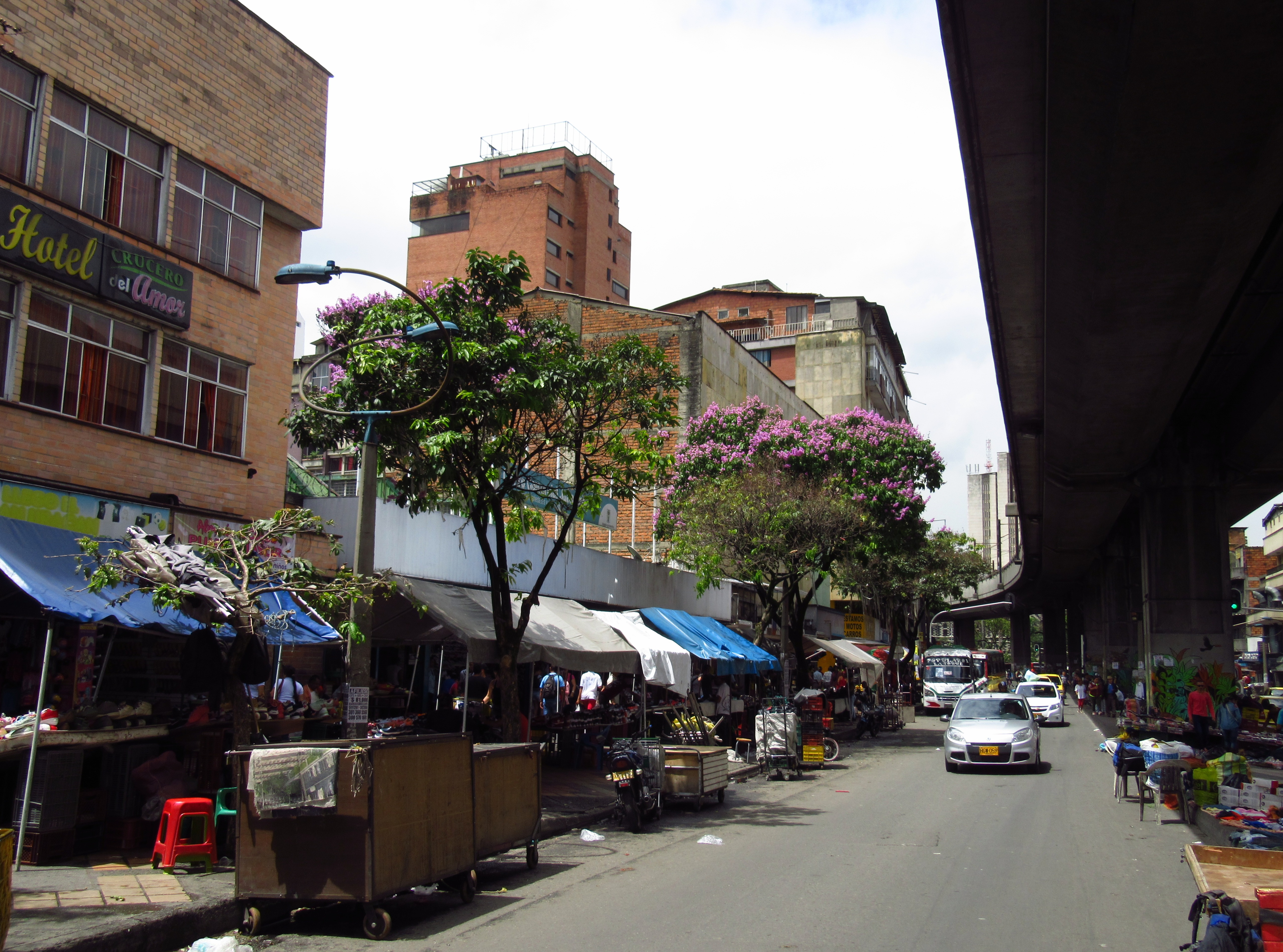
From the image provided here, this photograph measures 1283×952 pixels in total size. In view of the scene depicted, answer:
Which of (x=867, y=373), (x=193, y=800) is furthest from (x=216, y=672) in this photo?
(x=867, y=373)

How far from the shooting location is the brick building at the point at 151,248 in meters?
12.4

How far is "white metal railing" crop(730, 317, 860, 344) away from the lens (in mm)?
60125

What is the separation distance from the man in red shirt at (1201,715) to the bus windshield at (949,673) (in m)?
25.9

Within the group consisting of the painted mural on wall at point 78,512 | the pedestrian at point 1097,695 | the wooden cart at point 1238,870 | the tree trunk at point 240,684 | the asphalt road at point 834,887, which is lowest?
the pedestrian at point 1097,695

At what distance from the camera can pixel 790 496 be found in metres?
26.0

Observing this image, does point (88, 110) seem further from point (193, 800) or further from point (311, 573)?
point (193, 800)

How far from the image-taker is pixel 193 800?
9.23 meters

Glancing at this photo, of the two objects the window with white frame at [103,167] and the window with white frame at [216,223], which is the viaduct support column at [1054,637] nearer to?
the window with white frame at [216,223]

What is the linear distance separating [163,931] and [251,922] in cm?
60

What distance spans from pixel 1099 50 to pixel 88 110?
1250cm

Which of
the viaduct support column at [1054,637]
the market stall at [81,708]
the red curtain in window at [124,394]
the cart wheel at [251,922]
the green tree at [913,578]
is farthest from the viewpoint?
the viaduct support column at [1054,637]

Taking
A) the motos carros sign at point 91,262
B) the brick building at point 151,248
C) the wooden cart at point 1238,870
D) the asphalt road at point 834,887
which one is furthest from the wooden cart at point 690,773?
the motos carros sign at point 91,262

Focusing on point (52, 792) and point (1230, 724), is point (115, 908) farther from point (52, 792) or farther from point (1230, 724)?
point (1230, 724)

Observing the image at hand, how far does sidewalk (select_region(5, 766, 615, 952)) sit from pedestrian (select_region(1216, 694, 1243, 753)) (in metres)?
20.0
